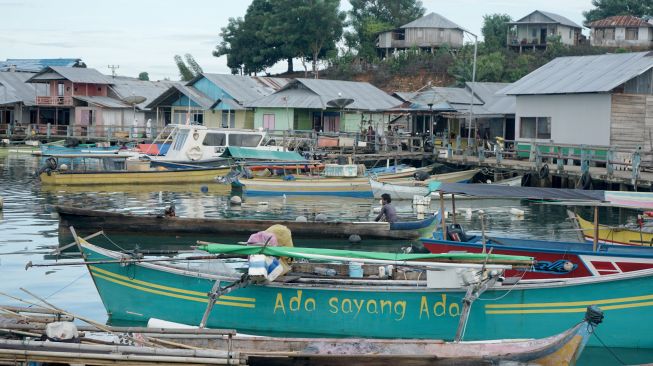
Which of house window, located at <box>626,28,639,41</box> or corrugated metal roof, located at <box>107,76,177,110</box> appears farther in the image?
house window, located at <box>626,28,639,41</box>

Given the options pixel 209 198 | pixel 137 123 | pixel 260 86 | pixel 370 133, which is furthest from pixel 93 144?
pixel 209 198

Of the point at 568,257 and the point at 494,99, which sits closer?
the point at 568,257

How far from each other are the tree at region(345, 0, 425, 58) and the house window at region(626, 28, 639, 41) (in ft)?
64.1

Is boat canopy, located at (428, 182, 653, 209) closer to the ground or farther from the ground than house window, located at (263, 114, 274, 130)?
closer to the ground

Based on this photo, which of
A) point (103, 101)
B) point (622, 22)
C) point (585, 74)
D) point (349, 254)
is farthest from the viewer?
point (622, 22)

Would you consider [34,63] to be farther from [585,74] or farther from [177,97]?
[585,74]

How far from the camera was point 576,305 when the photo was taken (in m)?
14.1

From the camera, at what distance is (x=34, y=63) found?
272ft

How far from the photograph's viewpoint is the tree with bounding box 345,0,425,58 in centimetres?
7656

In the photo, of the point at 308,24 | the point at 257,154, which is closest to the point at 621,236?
the point at 257,154

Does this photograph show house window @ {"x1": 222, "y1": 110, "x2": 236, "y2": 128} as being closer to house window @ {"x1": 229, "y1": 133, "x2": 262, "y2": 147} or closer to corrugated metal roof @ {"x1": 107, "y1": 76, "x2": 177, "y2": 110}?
corrugated metal roof @ {"x1": 107, "y1": 76, "x2": 177, "y2": 110}

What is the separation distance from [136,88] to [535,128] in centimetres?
3719

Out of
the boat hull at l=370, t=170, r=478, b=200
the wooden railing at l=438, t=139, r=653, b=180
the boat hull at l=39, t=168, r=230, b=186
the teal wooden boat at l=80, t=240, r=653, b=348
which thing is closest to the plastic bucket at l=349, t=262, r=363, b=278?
the teal wooden boat at l=80, t=240, r=653, b=348

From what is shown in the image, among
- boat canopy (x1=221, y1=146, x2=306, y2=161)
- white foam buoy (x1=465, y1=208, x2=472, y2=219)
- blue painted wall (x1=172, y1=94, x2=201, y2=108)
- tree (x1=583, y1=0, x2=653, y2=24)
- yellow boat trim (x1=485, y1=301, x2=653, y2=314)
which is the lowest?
yellow boat trim (x1=485, y1=301, x2=653, y2=314)
